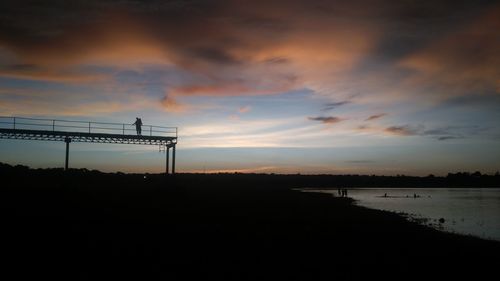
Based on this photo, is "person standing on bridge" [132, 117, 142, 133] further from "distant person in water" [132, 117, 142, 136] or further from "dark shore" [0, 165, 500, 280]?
"dark shore" [0, 165, 500, 280]

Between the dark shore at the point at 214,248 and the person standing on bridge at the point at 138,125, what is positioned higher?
the person standing on bridge at the point at 138,125

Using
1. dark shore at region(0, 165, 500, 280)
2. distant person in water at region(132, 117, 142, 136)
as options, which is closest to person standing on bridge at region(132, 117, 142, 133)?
distant person in water at region(132, 117, 142, 136)

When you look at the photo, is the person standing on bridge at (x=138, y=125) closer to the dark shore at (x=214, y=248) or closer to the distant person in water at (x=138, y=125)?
the distant person in water at (x=138, y=125)

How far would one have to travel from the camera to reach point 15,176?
1923 inches

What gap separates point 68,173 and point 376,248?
51664 millimetres

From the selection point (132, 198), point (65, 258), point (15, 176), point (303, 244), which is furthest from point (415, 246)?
point (15, 176)

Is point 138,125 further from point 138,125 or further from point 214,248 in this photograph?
point 214,248

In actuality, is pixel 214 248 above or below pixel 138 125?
below

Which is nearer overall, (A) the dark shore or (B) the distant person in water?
(A) the dark shore

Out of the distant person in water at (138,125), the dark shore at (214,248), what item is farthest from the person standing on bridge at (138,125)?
the dark shore at (214,248)

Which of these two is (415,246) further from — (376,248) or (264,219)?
(264,219)

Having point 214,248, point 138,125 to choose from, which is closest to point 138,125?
point 138,125

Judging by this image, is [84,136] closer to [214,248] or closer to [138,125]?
[138,125]

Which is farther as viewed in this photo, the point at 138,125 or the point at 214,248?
the point at 138,125
